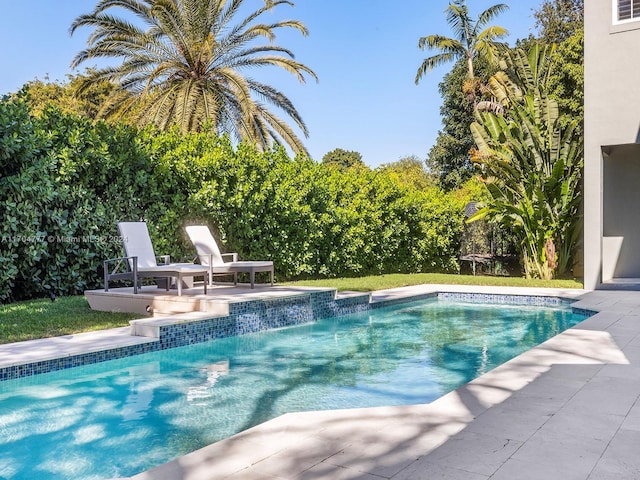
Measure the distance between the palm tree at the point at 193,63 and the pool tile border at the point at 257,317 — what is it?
22.0ft

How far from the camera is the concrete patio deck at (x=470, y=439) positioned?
303 centimetres

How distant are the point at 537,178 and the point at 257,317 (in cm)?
921

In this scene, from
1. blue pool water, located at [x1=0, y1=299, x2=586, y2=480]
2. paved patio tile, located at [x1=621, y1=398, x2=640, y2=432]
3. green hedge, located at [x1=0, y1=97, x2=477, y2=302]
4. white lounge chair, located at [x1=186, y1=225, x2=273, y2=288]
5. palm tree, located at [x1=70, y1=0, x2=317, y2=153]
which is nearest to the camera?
paved patio tile, located at [x1=621, y1=398, x2=640, y2=432]

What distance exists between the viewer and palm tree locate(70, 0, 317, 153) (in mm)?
15852

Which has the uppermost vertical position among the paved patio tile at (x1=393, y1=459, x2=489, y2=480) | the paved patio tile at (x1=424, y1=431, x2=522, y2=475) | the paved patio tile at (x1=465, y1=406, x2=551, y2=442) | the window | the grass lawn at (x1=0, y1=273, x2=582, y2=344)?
the window

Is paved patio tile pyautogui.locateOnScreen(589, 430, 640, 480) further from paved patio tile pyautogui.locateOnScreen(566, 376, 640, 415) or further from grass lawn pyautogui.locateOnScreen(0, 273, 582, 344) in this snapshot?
grass lawn pyautogui.locateOnScreen(0, 273, 582, 344)

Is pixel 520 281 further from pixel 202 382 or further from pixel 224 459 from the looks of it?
pixel 224 459

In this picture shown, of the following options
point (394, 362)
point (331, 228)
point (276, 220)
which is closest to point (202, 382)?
point (394, 362)

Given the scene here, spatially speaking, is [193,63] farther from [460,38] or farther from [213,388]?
[460,38]

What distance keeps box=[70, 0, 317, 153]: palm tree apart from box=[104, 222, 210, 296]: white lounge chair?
21.0 ft

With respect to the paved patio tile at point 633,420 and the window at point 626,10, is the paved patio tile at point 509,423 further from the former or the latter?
the window at point 626,10

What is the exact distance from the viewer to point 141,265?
9.70 meters

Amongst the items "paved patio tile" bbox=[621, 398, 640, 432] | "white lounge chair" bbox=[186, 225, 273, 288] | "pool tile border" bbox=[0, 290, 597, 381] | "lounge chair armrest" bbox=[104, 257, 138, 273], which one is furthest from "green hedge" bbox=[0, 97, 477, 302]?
"paved patio tile" bbox=[621, 398, 640, 432]

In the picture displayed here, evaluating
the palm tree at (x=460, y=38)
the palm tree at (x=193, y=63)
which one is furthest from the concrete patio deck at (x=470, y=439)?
the palm tree at (x=460, y=38)
